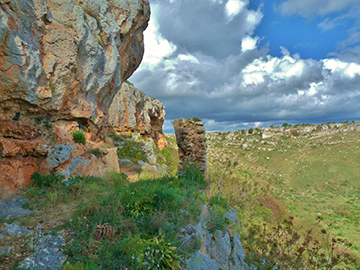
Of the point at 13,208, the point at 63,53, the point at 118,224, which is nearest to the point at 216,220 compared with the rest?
the point at 118,224

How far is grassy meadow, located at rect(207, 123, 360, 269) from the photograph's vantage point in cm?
1175

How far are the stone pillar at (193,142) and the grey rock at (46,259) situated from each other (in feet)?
20.7

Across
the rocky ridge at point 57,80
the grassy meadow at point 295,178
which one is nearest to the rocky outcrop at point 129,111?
the rocky ridge at point 57,80

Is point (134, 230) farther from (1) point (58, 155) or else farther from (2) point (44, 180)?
(1) point (58, 155)

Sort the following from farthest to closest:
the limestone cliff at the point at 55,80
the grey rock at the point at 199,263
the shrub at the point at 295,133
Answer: the shrub at the point at 295,133
the limestone cliff at the point at 55,80
the grey rock at the point at 199,263

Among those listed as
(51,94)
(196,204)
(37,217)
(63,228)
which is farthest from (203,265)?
(51,94)

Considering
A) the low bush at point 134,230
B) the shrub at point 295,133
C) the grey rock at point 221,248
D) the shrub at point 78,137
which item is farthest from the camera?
the shrub at point 295,133

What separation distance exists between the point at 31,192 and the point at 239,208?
29.6ft

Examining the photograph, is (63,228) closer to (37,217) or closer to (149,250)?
(37,217)

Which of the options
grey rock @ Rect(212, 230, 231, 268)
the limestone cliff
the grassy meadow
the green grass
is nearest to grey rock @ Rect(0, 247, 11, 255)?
the green grass

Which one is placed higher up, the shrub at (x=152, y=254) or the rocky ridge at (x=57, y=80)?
the rocky ridge at (x=57, y=80)

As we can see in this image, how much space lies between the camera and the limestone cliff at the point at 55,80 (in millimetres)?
7828

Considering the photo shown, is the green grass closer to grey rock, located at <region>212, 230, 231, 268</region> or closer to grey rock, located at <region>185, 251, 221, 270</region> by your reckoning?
grey rock, located at <region>185, 251, 221, 270</region>

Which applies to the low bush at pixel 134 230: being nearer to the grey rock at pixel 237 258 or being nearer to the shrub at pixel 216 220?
the shrub at pixel 216 220
